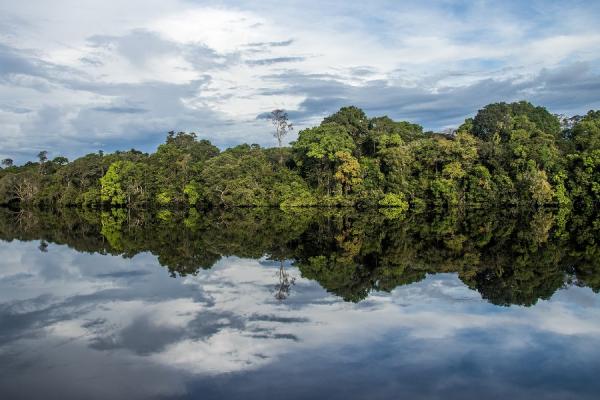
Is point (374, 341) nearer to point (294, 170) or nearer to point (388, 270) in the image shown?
point (388, 270)

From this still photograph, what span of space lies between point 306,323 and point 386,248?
38.5ft

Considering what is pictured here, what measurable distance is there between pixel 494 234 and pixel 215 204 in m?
41.1

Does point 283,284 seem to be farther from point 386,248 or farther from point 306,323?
point 386,248

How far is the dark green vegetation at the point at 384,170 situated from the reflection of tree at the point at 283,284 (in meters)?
35.7

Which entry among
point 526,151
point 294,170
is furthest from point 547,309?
point 294,170

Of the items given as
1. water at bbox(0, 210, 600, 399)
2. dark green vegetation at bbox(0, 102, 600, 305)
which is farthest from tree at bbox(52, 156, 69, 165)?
water at bbox(0, 210, 600, 399)

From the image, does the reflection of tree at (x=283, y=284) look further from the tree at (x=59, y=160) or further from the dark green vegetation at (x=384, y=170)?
the tree at (x=59, y=160)

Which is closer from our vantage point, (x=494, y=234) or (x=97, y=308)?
(x=97, y=308)

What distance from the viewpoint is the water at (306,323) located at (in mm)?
8109

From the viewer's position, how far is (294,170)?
201 ft

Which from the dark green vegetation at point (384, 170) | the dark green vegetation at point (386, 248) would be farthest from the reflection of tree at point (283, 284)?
the dark green vegetation at point (384, 170)

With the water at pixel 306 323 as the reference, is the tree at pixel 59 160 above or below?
above

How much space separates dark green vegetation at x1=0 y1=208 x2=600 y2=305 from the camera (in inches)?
607

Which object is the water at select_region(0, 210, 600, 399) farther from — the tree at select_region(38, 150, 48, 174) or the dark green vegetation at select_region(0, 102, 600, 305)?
the tree at select_region(38, 150, 48, 174)
